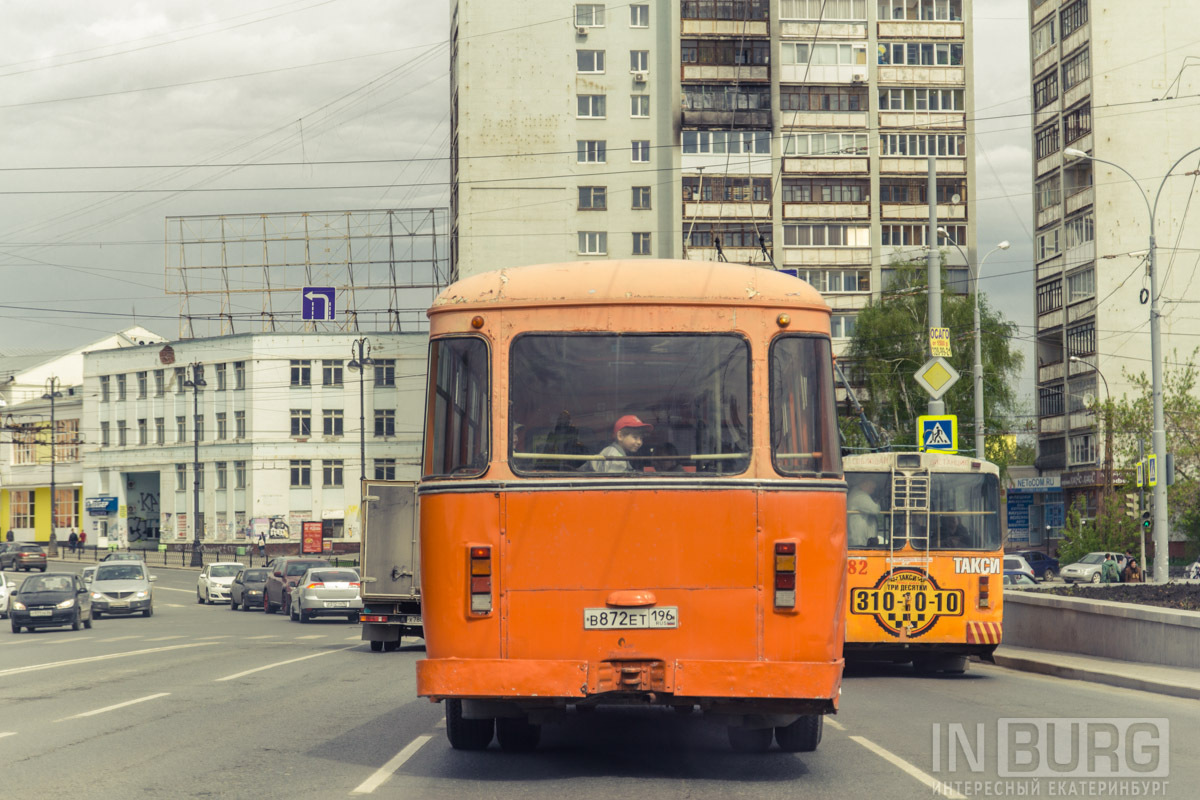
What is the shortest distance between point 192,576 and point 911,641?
210 ft

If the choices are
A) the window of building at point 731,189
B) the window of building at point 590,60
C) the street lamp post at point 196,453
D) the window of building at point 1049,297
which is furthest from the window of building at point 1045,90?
the street lamp post at point 196,453

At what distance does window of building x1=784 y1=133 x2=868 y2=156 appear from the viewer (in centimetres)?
8188

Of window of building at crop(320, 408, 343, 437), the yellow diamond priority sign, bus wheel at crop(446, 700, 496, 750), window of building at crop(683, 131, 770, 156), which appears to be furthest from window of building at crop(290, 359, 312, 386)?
bus wheel at crop(446, 700, 496, 750)

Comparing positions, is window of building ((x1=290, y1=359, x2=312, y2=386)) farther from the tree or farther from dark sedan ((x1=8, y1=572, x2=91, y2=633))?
dark sedan ((x1=8, y1=572, x2=91, y2=633))

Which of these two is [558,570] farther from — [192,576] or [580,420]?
[192,576]

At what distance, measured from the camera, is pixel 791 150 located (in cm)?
8200

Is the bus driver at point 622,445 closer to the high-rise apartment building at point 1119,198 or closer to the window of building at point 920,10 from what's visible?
the high-rise apartment building at point 1119,198

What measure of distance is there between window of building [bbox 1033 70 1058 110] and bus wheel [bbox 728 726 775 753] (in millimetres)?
69309

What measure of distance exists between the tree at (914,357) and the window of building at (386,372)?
3212 cm

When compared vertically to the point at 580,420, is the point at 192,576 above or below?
below

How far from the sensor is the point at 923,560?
18.3 meters

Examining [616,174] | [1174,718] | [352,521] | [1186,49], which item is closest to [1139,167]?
[1186,49]

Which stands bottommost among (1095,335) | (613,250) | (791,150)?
(1095,335)

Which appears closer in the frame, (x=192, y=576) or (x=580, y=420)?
(x=580, y=420)
